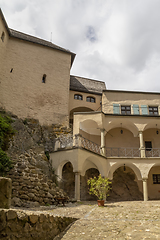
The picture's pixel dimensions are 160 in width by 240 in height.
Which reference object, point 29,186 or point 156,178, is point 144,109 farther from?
point 29,186

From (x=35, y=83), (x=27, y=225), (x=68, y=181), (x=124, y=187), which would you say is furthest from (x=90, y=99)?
(x=27, y=225)

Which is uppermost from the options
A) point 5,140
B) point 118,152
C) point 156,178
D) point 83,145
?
point 5,140

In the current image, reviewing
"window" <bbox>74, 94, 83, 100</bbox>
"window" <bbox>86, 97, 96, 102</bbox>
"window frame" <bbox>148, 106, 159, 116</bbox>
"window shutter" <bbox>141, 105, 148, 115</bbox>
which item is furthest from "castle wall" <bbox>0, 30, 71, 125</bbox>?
"window frame" <bbox>148, 106, 159, 116</bbox>

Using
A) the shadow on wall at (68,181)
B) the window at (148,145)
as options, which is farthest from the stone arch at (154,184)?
the shadow on wall at (68,181)

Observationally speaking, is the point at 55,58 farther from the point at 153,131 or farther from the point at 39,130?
the point at 153,131

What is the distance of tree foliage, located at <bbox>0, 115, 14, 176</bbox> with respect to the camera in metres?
A: 12.1

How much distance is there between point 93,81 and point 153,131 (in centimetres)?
1025

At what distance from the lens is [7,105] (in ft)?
61.5

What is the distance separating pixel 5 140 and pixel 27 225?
10.2 meters

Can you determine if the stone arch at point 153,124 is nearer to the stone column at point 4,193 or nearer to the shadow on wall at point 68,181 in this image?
the shadow on wall at point 68,181

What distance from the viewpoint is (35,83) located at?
20.9m

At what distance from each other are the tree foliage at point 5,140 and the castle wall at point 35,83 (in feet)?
11.4

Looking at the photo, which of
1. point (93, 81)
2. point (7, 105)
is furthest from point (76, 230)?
point (93, 81)

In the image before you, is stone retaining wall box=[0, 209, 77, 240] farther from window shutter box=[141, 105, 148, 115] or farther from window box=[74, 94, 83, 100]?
window box=[74, 94, 83, 100]
